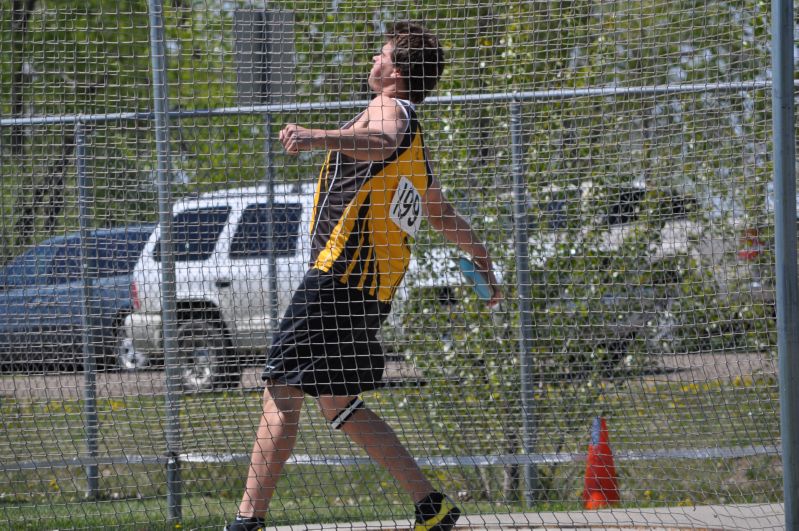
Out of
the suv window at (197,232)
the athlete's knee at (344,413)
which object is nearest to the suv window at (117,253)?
the suv window at (197,232)

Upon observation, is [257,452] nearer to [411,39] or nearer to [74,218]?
[411,39]

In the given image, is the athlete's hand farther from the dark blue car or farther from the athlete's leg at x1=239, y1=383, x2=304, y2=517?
the dark blue car

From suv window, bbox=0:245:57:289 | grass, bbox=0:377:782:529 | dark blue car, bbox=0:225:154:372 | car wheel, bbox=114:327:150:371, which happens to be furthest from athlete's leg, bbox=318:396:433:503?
suv window, bbox=0:245:57:289

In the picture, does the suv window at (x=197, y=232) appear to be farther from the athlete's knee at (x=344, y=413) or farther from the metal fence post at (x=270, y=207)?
the athlete's knee at (x=344, y=413)

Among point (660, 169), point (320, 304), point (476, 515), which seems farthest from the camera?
point (660, 169)

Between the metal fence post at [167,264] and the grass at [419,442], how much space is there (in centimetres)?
9

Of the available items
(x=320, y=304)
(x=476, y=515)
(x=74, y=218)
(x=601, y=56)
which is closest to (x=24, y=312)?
(x=74, y=218)

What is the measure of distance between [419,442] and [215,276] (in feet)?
4.73

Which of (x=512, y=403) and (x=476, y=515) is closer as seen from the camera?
(x=476, y=515)

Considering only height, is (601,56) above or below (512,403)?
above

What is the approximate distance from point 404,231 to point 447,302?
164 cm

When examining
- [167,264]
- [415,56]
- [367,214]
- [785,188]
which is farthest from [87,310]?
[785,188]

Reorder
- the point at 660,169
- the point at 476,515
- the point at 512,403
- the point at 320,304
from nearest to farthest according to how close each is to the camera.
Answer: the point at 320,304, the point at 476,515, the point at 660,169, the point at 512,403

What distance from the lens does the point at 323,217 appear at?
139 inches
